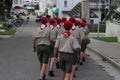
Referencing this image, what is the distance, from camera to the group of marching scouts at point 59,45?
11.6 m

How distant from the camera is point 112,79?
567 inches

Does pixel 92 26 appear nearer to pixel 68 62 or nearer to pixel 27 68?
pixel 27 68

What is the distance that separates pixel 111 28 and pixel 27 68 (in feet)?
101

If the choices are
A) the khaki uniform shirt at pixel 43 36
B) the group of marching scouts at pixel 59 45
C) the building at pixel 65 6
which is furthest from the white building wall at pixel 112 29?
the building at pixel 65 6

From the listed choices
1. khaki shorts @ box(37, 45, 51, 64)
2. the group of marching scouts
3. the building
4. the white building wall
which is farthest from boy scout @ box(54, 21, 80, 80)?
the building

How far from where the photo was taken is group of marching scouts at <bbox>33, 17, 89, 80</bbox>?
11.6 metres

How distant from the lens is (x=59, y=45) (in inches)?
464

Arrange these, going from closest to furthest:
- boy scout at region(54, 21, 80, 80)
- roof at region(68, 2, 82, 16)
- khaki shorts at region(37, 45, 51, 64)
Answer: boy scout at region(54, 21, 80, 80)
khaki shorts at region(37, 45, 51, 64)
roof at region(68, 2, 82, 16)

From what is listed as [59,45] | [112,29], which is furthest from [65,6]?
[59,45]

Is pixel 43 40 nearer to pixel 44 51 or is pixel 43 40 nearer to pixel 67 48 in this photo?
pixel 44 51

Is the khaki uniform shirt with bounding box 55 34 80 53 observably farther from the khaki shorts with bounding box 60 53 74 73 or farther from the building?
the building

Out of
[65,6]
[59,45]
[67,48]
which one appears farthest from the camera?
[65,6]

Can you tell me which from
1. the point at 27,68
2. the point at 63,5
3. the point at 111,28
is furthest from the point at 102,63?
the point at 63,5

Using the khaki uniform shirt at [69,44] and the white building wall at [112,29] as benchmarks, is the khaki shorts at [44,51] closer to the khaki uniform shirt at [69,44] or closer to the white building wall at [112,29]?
the khaki uniform shirt at [69,44]
